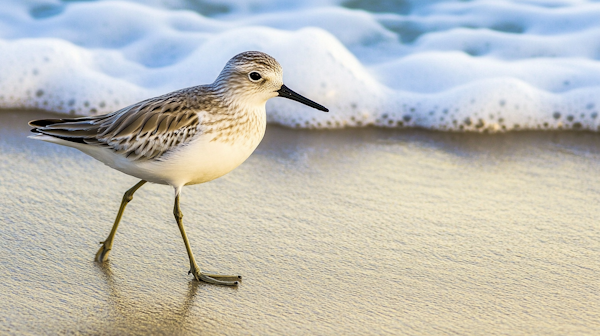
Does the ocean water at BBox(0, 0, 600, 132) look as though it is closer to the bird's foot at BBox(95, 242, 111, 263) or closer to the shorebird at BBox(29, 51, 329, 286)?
the shorebird at BBox(29, 51, 329, 286)

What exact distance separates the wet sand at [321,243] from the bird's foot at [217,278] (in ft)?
0.20

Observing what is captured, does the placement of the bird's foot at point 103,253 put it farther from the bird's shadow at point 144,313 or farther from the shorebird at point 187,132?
the bird's shadow at point 144,313

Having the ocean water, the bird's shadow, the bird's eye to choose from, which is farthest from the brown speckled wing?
the ocean water

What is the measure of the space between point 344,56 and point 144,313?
12.5 ft

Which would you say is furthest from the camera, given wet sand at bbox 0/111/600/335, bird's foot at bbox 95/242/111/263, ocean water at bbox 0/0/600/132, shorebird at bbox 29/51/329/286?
ocean water at bbox 0/0/600/132

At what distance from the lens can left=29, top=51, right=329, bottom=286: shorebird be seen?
2.77m

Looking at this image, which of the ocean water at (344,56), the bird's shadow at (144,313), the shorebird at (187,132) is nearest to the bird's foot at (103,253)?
the shorebird at (187,132)

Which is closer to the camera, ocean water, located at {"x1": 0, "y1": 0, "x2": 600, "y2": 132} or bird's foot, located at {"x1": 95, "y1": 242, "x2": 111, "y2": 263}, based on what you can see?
bird's foot, located at {"x1": 95, "y1": 242, "x2": 111, "y2": 263}

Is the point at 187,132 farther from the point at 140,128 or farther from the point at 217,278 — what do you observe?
the point at 217,278

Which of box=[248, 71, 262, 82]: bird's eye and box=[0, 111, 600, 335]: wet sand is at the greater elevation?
box=[248, 71, 262, 82]: bird's eye

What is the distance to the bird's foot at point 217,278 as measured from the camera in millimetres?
2772

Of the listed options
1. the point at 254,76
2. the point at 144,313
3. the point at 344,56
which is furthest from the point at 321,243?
the point at 344,56

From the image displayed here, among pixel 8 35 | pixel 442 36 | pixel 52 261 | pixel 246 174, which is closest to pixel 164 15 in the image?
pixel 8 35

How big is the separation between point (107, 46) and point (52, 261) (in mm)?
4354
